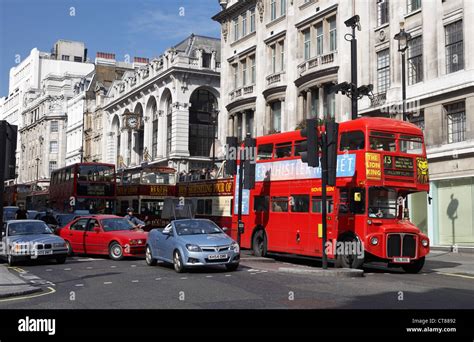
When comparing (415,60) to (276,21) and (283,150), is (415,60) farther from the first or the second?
(276,21)

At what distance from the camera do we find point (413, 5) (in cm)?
2814

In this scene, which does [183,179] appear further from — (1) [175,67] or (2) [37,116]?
(2) [37,116]

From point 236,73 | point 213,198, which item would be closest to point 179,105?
point 236,73

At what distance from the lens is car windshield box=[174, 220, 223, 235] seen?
16.3 metres

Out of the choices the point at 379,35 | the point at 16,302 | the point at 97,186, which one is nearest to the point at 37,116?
the point at 97,186

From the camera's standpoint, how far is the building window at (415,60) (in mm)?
27516

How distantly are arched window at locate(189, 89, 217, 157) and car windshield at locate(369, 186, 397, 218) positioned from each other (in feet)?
133

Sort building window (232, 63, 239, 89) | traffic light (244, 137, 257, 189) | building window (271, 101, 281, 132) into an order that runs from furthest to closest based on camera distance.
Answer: building window (232, 63, 239, 89)
building window (271, 101, 281, 132)
traffic light (244, 137, 257, 189)

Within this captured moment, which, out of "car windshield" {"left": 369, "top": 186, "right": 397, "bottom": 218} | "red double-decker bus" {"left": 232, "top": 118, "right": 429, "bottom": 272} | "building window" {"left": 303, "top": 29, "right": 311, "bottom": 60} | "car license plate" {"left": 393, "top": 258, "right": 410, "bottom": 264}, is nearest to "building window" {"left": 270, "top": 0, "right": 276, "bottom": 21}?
"building window" {"left": 303, "top": 29, "right": 311, "bottom": 60}

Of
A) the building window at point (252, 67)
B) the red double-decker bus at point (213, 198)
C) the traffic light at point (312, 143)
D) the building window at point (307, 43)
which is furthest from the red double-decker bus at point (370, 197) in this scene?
the building window at point (252, 67)

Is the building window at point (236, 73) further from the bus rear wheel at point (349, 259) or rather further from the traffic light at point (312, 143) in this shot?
the traffic light at point (312, 143)

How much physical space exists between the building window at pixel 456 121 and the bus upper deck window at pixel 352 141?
10.00 meters

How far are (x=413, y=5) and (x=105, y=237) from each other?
1887cm

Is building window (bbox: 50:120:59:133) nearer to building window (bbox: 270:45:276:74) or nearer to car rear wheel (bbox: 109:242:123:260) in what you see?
building window (bbox: 270:45:276:74)
